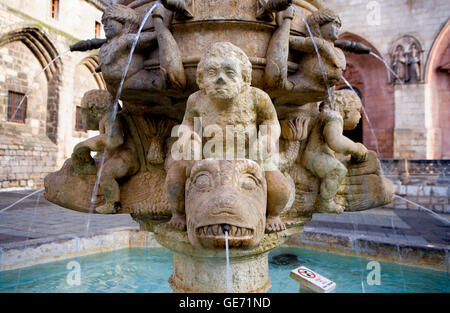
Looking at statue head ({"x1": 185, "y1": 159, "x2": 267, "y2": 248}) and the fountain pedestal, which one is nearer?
statue head ({"x1": 185, "y1": 159, "x2": 267, "y2": 248})

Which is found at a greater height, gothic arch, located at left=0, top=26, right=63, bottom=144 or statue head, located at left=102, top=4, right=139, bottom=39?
gothic arch, located at left=0, top=26, right=63, bottom=144

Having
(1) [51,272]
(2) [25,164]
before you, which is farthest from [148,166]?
(2) [25,164]

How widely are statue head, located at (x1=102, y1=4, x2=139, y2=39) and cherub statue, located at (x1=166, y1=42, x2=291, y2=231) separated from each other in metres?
0.78

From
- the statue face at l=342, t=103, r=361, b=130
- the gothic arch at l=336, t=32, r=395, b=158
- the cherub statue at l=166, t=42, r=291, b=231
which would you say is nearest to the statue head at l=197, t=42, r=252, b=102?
the cherub statue at l=166, t=42, r=291, b=231

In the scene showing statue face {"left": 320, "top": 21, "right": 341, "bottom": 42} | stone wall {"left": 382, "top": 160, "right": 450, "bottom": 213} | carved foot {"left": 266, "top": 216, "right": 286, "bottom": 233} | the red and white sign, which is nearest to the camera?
carved foot {"left": 266, "top": 216, "right": 286, "bottom": 233}

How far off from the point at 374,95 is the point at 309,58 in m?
14.0

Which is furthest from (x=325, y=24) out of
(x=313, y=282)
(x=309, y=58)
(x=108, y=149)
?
(x=313, y=282)

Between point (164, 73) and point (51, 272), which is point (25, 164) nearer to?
point (51, 272)

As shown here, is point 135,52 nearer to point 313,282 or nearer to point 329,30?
point 329,30

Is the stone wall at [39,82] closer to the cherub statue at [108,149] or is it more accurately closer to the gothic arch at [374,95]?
the cherub statue at [108,149]

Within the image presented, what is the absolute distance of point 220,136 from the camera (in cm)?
214

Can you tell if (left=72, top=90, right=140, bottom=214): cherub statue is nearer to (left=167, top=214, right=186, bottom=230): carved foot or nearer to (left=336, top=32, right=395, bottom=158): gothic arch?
(left=167, top=214, right=186, bottom=230): carved foot

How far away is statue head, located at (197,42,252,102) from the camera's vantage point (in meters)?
1.91

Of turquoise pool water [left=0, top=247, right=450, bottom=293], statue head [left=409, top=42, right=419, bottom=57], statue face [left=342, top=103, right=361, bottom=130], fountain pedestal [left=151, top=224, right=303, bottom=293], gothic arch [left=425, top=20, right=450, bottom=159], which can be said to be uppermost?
statue head [left=409, top=42, right=419, bottom=57]
